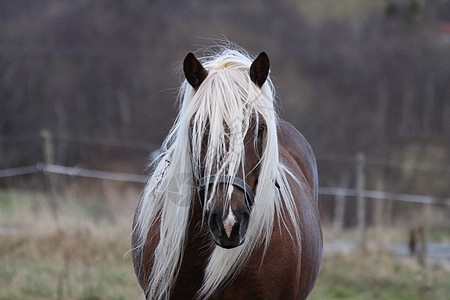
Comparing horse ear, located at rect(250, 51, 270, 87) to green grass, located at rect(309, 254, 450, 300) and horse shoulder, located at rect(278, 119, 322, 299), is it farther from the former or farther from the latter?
green grass, located at rect(309, 254, 450, 300)

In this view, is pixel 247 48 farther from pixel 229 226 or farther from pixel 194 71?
pixel 229 226

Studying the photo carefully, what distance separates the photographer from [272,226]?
2.77 m

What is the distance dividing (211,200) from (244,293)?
0.60 m

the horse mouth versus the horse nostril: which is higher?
the horse nostril

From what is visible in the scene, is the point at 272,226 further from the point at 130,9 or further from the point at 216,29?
the point at 130,9

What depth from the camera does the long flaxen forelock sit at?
2469mm

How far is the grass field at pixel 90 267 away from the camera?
19.5 feet

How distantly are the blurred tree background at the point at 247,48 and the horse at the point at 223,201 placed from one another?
23.1 meters

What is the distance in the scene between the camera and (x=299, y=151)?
167 inches

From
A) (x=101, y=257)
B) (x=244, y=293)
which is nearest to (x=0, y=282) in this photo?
(x=101, y=257)

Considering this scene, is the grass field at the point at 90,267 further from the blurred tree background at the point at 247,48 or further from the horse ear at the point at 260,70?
the blurred tree background at the point at 247,48

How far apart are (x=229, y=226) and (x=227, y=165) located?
25 cm

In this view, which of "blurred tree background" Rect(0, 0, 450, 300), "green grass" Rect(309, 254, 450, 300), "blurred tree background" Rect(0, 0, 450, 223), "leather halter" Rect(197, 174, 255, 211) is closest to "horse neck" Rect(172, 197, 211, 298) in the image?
"leather halter" Rect(197, 174, 255, 211)

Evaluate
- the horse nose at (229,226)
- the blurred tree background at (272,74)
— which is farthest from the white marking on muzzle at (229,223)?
the blurred tree background at (272,74)
